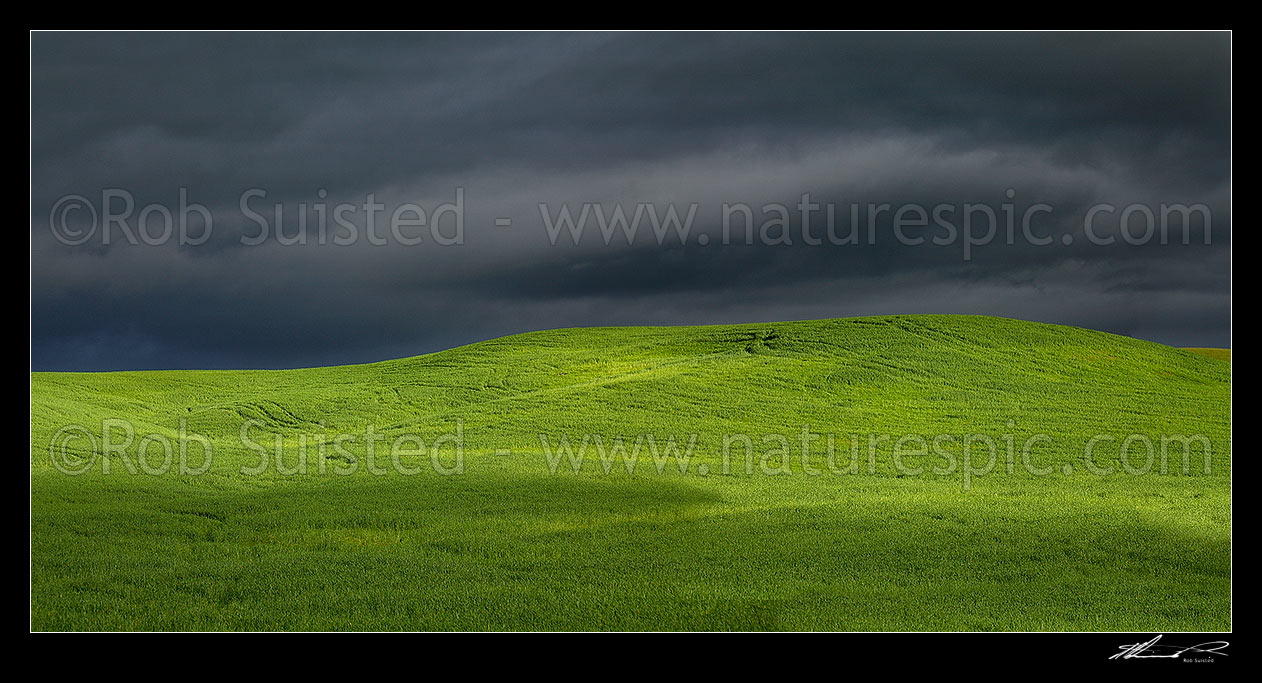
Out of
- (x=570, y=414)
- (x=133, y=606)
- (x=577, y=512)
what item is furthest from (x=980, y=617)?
(x=570, y=414)

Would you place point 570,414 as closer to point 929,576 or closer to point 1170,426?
point 929,576

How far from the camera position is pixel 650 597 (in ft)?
37.6

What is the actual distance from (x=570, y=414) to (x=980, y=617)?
17.8m

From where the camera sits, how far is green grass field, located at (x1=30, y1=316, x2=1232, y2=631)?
11203 mm
